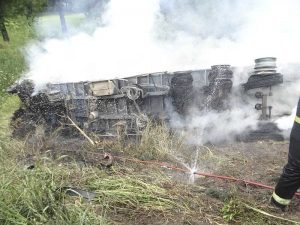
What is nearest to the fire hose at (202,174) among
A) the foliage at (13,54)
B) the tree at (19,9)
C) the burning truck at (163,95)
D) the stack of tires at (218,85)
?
the burning truck at (163,95)

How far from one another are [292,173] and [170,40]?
24.9 feet

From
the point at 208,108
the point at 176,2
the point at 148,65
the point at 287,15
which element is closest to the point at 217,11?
the point at 176,2

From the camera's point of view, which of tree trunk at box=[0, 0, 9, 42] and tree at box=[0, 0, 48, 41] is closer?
tree at box=[0, 0, 48, 41]

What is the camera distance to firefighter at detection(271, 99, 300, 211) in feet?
13.8

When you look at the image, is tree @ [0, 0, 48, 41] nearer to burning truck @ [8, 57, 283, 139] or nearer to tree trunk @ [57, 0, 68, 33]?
tree trunk @ [57, 0, 68, 33]

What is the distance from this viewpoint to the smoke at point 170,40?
32.4 ft

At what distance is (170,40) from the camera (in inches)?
444

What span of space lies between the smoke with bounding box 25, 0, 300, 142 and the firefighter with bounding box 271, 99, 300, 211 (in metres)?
4.74

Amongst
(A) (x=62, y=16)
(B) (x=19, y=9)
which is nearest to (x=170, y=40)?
(A) (x=62, y=16)

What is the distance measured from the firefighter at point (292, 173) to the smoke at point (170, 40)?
4.74m

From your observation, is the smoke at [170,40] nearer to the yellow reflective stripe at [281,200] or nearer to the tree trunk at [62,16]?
the tree trunk at [62,16]

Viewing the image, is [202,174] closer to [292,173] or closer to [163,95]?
[292,173]

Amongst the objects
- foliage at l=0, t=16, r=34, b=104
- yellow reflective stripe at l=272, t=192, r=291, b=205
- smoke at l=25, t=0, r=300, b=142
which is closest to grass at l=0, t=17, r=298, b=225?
yellow reflective stripe at l=272, t=192, r=291, b=205

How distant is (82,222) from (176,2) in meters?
9.44
